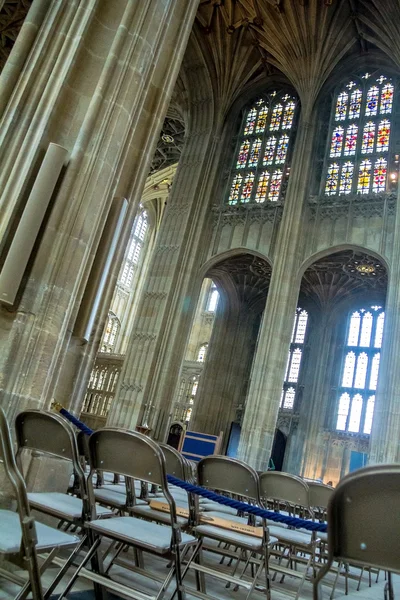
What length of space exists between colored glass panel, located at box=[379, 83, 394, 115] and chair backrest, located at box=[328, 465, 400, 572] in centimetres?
1895

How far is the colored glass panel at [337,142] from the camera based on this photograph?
17875 mm

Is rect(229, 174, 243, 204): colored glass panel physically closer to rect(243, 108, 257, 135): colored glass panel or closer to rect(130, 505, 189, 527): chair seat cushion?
rect(243, 108, 257, 135): colored glass panel

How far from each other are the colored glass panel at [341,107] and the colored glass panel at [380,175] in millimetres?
2578

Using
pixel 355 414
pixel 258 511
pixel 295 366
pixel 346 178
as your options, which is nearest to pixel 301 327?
pixel 295 366

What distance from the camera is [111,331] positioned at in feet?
106

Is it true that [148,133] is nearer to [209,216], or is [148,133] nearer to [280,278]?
[280,278]

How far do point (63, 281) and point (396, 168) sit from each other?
15328 millimetres

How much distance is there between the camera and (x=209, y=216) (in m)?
18.4

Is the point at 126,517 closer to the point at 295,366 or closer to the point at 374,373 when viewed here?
the point at 374,373

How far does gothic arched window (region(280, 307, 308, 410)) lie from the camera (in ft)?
72.6

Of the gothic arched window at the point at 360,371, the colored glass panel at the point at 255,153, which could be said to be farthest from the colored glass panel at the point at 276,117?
the gothic arched window at the point at 360,371

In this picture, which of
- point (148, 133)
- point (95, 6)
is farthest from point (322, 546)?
point (95, 6)

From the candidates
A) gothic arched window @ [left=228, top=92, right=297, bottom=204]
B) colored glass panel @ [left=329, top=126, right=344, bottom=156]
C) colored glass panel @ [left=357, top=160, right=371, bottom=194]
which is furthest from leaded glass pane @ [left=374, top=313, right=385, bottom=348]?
gothic arched window @ [left=228, top=92, right=297, bottom=204]

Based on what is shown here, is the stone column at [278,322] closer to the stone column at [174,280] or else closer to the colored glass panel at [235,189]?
the colored glass panel at [235,189]
